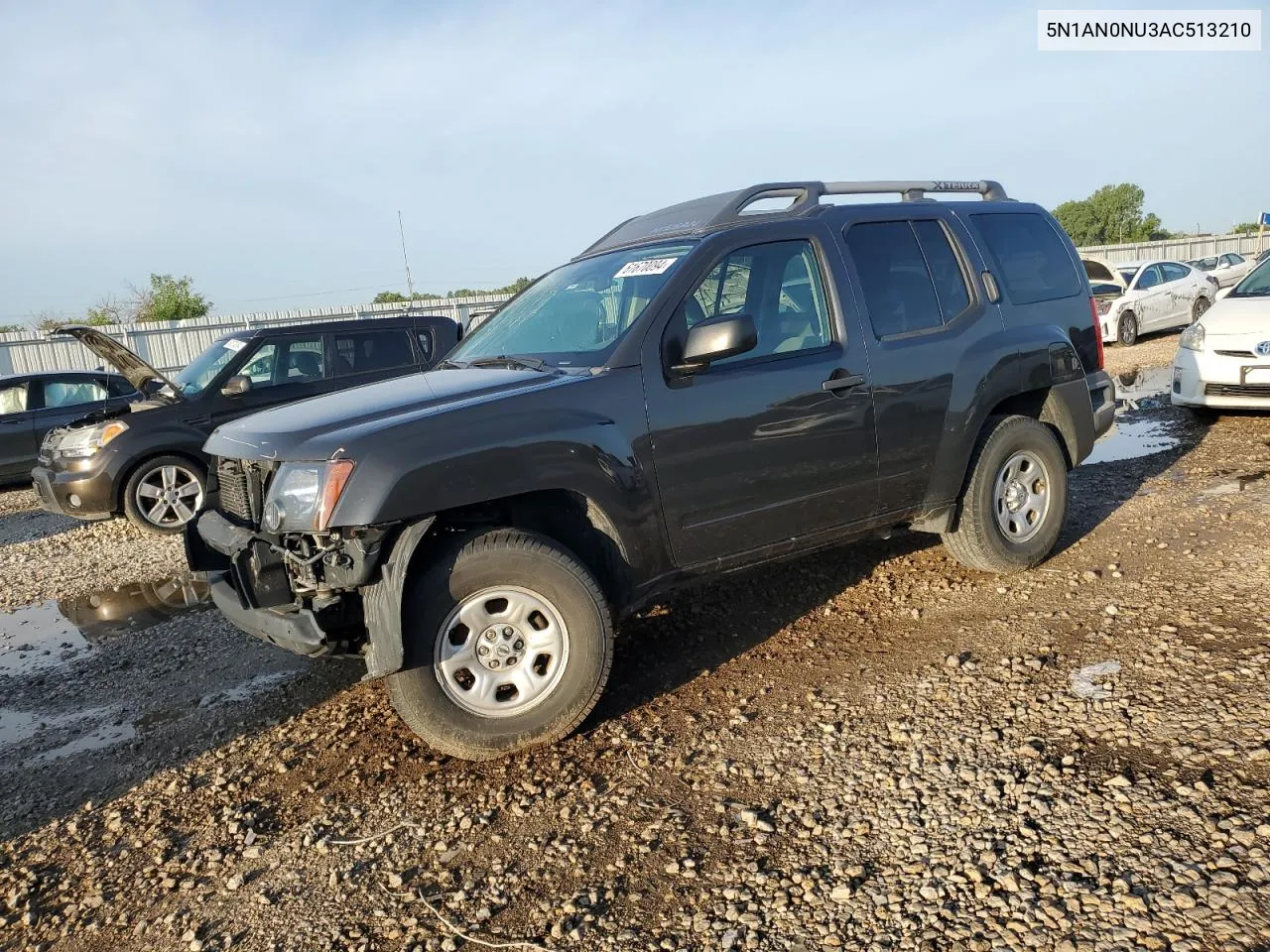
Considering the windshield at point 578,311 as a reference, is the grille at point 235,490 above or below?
below

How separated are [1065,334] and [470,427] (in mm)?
3677

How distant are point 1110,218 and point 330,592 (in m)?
67.3

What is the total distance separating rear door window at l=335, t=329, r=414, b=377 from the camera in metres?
8.65

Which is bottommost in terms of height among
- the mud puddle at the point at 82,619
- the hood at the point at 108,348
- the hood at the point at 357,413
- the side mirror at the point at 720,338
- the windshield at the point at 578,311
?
the mud puddle at the point at 82,619

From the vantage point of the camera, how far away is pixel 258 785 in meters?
3.39

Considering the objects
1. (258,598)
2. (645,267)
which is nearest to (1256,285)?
(645,267)

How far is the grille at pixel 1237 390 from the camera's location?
7.89 meters

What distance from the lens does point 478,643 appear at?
330 centimetres

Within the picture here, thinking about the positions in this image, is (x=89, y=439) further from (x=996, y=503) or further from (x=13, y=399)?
(x=996, y=503)

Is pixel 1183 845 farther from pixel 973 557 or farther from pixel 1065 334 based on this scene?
pixel 1065 334

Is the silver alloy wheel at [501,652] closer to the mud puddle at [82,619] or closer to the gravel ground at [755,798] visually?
the gravel ground at [755,798]

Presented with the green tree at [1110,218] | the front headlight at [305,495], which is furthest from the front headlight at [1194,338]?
the green tree at [1110,218]

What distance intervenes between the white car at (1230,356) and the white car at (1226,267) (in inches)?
534

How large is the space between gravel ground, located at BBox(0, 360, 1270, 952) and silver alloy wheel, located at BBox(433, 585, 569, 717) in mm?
266
